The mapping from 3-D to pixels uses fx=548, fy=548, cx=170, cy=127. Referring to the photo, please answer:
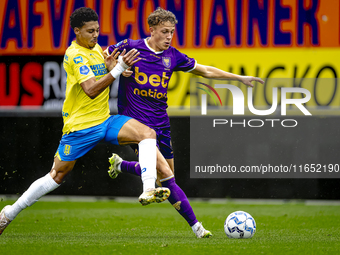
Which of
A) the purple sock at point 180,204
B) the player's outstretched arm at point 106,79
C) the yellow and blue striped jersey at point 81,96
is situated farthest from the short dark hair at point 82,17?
the purple sock at point 180,204

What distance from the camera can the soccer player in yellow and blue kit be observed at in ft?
15.2

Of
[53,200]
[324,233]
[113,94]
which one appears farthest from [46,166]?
[324,233]

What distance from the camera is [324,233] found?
5527 mm

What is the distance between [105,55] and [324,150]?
4.91 m

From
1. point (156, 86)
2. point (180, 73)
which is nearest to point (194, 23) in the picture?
point (180, 73)

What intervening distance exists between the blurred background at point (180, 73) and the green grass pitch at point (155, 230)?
0.39 meters

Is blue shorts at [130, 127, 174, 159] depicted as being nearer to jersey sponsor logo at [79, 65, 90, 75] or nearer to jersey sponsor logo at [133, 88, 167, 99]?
jersey sponsor logo at [133, 88, 167, 99]

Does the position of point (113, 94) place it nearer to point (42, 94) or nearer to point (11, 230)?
point (42, 94)

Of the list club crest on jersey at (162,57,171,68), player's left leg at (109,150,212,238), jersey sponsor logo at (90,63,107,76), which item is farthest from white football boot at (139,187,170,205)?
club crest on jersey at (162,57,171,68)

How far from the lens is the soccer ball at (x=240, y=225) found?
4.90 m

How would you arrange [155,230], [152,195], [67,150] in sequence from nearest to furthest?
[152,195] < [67,150] < [155,230]

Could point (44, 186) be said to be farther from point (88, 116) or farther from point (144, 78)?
point (144, 78)

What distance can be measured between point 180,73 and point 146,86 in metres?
3.80

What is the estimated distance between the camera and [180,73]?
8.78m
